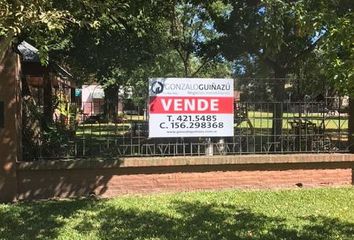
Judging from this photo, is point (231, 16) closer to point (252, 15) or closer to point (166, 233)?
point (252, 15)

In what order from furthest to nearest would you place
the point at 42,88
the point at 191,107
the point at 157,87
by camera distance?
the point at 42,88
the point at 191,107
the point at 157,87

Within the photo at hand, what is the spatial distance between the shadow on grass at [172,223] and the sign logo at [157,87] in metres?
2.29

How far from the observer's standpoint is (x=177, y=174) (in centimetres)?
989

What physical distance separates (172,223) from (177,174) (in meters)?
2.31

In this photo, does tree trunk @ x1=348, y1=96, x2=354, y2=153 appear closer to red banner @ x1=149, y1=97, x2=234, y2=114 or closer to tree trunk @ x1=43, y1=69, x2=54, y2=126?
red banner @ x1=149, y1=97, x2=234, y2=114

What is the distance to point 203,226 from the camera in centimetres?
746

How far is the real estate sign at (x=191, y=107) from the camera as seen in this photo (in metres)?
10.1

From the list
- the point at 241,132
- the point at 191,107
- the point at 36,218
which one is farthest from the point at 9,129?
the point at 241,132

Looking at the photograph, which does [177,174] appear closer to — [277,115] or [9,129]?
[277,115]

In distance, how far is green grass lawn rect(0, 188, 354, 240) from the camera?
23.3 feet

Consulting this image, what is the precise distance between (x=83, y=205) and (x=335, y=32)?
16.1ft

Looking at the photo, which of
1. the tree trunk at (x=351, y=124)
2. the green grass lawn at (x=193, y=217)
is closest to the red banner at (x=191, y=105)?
the green grass lawn at (x=193, y=217)

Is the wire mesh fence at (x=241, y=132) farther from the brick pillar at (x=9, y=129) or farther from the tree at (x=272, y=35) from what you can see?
the brick pillar at (x=9, y=129)

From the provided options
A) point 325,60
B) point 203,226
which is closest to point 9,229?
point 203,226
